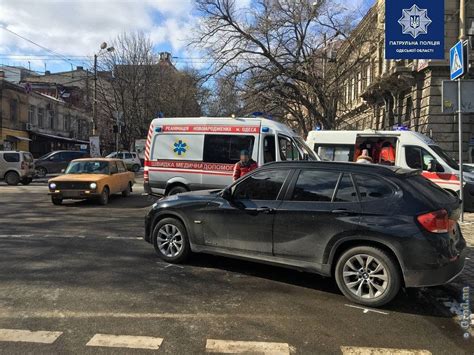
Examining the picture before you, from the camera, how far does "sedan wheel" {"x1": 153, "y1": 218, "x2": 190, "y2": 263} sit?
684 cm

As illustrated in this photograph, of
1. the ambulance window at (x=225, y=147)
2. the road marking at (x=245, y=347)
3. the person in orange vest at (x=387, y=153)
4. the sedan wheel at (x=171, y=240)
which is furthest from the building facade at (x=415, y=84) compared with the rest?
the road marking at (x=245, y=347)

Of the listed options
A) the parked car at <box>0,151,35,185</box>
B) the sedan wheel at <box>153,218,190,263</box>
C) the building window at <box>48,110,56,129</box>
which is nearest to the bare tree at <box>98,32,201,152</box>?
the building window at <box>48,110,56,129</box>

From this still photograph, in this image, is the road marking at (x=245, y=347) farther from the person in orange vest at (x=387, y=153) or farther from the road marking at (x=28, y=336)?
the person in orange vest at (x=387, y=153)

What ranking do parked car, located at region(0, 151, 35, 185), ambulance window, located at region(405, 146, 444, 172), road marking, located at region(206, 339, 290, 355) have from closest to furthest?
road marking, located at region(206, 339, 290, 355) → ambulance window, located at region(405, 146, 444, 172) → parked car, located at region(0, 151, 35, 185)

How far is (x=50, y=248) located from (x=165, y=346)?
4.55m

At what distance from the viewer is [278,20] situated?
87.7 ft

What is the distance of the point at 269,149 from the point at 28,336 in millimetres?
8225

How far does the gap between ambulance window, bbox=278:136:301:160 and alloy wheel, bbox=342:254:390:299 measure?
21.4 feet

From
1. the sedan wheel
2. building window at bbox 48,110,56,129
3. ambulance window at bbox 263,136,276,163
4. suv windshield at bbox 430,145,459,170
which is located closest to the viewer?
the sedan wheel

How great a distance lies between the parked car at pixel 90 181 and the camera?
45.0ft

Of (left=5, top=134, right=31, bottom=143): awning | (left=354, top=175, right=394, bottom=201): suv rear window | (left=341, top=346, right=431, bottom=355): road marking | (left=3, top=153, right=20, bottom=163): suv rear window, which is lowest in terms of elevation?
(left=341, top=346, right=431, bottom=355): road marking

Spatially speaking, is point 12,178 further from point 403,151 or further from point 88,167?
point 403,151

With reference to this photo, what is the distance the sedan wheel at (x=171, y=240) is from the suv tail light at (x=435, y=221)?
3324 millimetres

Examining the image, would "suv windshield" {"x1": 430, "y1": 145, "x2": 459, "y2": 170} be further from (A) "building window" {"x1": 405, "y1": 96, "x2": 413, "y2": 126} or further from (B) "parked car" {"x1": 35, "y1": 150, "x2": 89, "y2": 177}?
(B) "parked car" {"x1": 35, "y1": 150, "x2": 89, "y2": 177}
